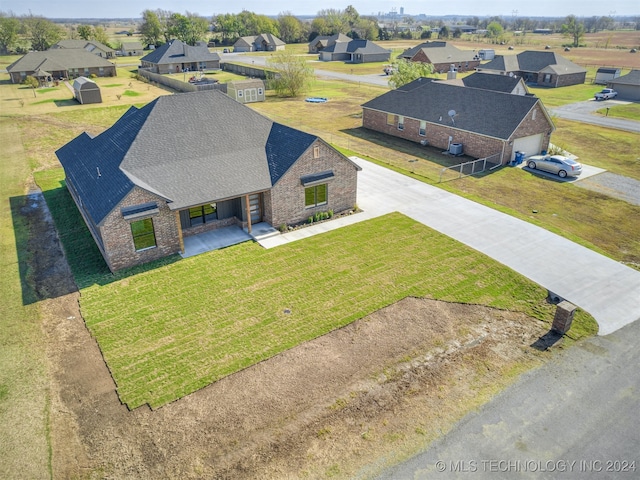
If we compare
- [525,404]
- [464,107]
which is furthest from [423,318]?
[464,107]

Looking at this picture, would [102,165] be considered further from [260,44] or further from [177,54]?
[260,44]

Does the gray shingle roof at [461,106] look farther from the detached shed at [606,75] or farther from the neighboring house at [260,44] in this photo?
the neighboring house at [260,44]

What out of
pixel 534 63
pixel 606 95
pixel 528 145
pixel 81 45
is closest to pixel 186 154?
pixel 528 145

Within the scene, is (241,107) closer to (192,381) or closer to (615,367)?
(192,381)

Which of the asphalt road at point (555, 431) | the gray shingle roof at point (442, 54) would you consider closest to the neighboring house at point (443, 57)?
the gray shingle roof at point (442, 54)

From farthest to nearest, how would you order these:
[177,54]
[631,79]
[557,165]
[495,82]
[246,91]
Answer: [177,54], [631,79], [246,91], [495,82], [557,165]

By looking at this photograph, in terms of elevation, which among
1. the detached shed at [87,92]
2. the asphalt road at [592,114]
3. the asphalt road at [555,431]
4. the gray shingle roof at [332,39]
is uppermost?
the gray shingle roof at [332,39]

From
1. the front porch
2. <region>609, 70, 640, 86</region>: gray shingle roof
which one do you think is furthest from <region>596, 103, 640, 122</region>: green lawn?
the front porch

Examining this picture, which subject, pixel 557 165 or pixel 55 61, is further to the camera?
pixel 55 61
